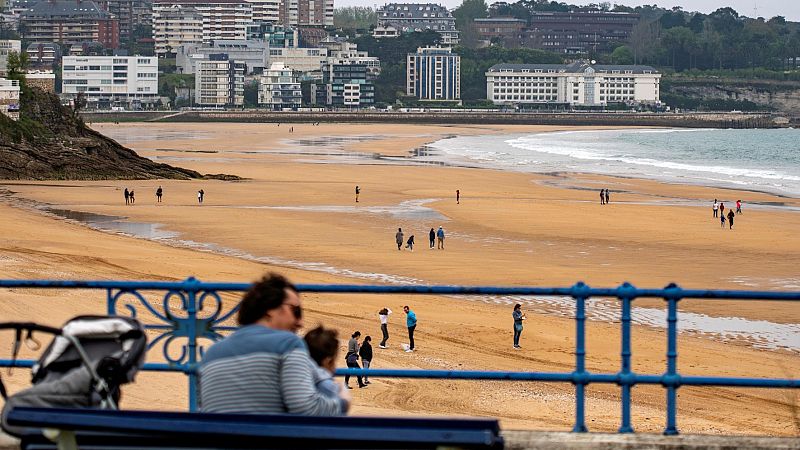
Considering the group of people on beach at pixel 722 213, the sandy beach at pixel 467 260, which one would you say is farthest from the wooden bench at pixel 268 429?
the group of people on beach at pixel 722 213

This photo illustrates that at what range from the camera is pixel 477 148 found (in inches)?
3824

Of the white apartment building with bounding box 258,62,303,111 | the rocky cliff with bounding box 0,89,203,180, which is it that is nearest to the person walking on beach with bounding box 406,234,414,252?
the rocky cliff with bounding box 0,89,203,180

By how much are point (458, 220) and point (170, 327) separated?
34293 millimetres

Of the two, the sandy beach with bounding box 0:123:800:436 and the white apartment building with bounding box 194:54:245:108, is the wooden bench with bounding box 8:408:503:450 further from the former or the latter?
the white apartment building with bounding box 194:54:245:108

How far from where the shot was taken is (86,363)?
15.9 feet

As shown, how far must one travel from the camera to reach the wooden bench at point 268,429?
4.40 metres

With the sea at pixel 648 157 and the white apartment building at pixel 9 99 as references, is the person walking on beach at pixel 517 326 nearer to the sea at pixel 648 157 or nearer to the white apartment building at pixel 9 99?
the sea at pixel 648 157

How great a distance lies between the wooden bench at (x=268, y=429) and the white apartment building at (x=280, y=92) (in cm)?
19053

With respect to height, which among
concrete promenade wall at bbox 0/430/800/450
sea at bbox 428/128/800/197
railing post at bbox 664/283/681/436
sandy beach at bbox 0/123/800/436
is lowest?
sea at bbox 428/128/800/197

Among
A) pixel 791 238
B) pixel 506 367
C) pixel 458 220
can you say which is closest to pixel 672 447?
pixel 506 367

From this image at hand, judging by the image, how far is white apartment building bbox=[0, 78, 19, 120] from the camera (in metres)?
57.0

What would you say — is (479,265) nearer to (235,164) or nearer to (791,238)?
(791,238)

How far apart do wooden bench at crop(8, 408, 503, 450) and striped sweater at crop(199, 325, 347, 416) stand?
241 millimetres

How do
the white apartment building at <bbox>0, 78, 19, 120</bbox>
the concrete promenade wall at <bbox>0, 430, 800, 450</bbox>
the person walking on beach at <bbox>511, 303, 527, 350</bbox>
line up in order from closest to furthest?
1. the concrete promenade wall at <bbox>0, 430, 800, 450</bbox>
2. the person walking on beach at <bbox>511, 303, 527, 350</bbox>
3. the white apartment building at <bbox>0, 78, 19, 120</bbox>
